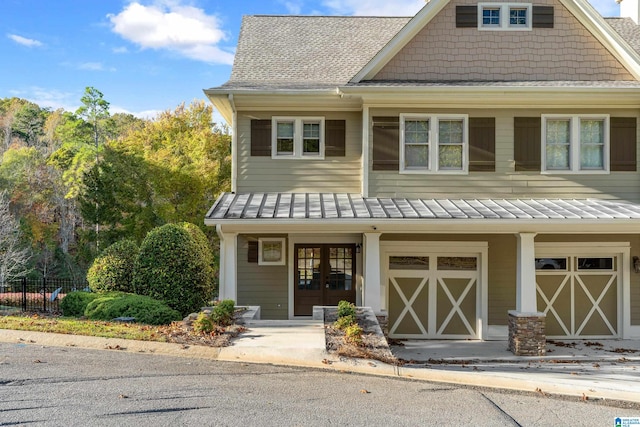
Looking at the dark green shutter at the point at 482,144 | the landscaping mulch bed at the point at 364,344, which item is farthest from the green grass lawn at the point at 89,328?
the dark green shutter at the point at 482,144

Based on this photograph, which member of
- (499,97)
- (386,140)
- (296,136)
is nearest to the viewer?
(499,97)

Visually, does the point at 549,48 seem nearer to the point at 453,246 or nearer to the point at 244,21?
the point at 453,246

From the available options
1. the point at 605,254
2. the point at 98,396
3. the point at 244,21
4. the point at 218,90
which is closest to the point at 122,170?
the point at 244,21

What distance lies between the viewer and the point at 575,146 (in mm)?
12617

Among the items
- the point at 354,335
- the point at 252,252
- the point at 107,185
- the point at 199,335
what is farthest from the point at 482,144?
the point at 107,185

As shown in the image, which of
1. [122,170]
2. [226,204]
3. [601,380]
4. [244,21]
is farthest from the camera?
[122,170]

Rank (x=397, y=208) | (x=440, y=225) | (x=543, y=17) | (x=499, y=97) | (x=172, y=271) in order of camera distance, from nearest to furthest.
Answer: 1. (x=440, y=225)
2. (x=397, y=208)
3. (x=499, y=97)
4. (x=543, y=17)
5. (x=172, y=271)

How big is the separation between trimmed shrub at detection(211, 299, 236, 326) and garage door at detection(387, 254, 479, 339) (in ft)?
15.1

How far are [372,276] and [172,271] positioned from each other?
544 centimetres

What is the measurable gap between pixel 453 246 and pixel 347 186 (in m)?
3.07

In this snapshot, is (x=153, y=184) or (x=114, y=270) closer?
(x=114, y=270)

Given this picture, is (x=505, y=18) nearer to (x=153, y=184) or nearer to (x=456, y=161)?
(x=456, y=161)

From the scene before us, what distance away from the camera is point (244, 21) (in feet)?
54.2

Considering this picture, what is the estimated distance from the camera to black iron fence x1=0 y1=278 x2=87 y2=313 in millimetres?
16078
